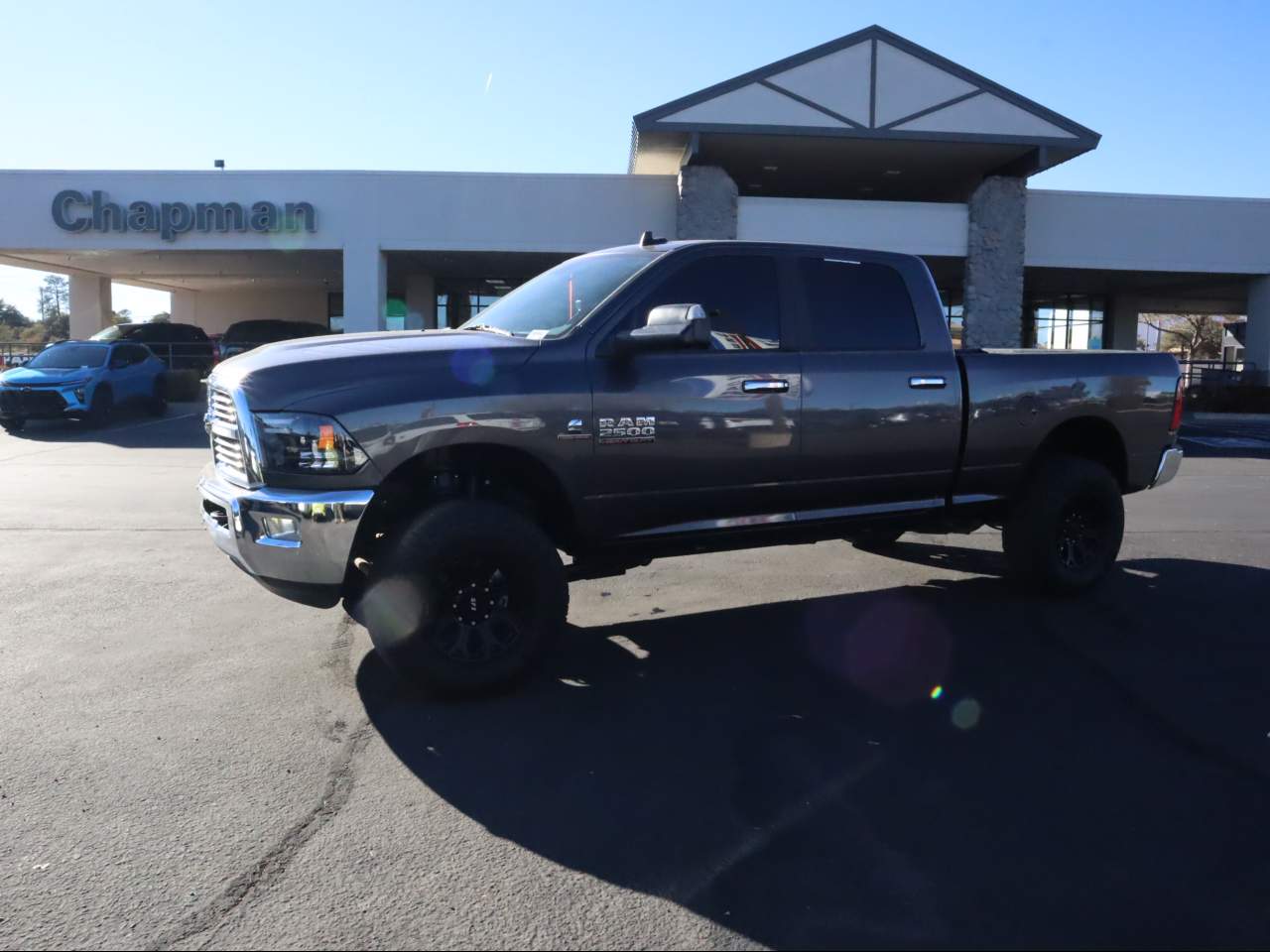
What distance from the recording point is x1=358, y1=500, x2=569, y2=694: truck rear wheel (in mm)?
4527

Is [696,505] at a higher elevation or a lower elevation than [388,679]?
higher

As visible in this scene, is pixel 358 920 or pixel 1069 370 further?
pixel 1069 370

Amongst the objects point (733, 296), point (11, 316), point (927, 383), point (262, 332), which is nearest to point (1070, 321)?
point (262, 332)

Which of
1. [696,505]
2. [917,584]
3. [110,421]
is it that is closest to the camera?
[696,505]

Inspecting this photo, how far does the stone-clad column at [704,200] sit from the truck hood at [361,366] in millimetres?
20436

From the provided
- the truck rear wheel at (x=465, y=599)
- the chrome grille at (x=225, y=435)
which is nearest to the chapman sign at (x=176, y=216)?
the chrome grille at (x=225, y=435)

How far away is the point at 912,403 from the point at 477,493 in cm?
251

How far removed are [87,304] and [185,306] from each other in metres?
8.74

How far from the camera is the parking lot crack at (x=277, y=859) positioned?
2.89 m

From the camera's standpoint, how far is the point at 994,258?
25547 millimetres

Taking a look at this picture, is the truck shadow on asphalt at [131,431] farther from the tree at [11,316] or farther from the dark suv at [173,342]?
the tree at [11,316]

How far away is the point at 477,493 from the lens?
16.4ft

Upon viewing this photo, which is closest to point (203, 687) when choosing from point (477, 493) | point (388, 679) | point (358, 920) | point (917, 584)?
point (388, 679)

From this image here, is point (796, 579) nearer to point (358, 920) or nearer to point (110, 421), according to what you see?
point (358, 920)
